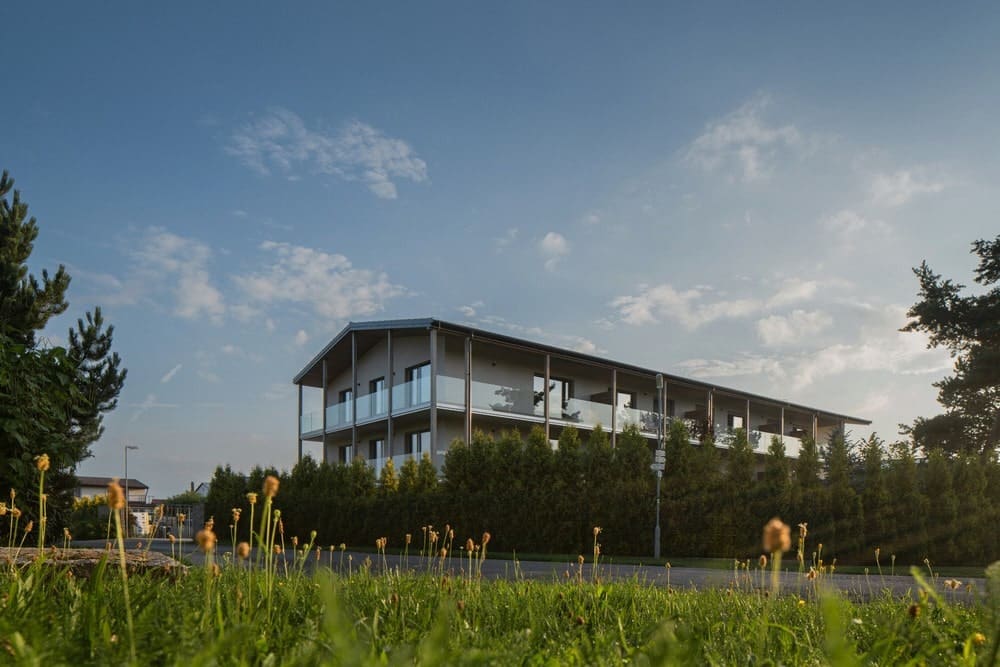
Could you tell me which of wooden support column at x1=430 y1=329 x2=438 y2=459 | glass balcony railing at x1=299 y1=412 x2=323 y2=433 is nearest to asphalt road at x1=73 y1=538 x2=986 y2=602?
wooden support column at x1=430 y1=329 x2=438 y2=459

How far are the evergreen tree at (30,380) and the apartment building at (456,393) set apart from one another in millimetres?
12111

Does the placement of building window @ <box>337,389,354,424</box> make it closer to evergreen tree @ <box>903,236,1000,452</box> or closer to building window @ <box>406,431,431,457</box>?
building window @ <box>406,431,431,457</box>

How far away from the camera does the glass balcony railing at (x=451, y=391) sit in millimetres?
25578

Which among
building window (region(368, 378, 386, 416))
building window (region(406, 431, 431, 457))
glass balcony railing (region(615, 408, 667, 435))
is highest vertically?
building window (region(368, 378, 386, 416))

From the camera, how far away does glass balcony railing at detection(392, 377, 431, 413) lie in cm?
2611

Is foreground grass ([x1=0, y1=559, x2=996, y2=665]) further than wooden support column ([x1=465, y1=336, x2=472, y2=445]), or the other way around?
wooden support column ([x1=465, y1=336, x2=472, y2=445])

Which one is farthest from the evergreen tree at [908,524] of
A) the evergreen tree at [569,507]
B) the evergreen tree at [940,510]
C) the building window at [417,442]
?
the building window at [417,442]

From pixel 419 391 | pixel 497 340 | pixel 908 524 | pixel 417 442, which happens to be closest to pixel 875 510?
pixel 908 524

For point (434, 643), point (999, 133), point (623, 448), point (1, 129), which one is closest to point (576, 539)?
point (623, 448)

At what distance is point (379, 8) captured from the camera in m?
10.1

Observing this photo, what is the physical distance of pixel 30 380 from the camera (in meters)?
5.13

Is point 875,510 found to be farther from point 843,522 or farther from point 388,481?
point 388,481

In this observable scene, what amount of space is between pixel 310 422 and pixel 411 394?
849 cm

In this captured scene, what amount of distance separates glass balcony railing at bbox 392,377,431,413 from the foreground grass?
21.9 metres
